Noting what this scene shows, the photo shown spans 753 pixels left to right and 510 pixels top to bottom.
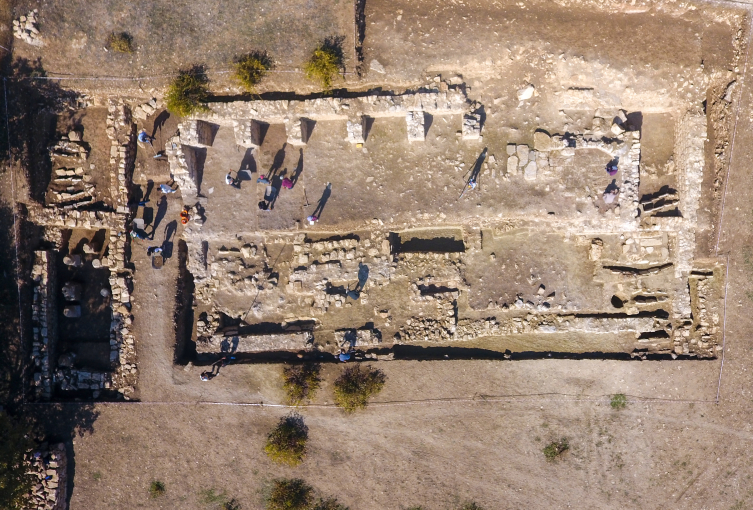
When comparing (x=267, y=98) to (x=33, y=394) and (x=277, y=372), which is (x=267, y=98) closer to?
(x=277, y=372)

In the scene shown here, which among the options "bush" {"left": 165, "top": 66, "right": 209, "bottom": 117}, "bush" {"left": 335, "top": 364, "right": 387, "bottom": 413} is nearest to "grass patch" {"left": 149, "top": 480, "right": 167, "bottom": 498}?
"bush" {"left": 335, "top": 364, "right": 387, "bottom": 413}

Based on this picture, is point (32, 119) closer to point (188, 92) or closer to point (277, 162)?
point (188, 92)

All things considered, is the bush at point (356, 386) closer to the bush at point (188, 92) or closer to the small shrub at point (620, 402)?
the small shrub at point (620, 402)

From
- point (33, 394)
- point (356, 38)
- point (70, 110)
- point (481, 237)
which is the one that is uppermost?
point (356, 38)

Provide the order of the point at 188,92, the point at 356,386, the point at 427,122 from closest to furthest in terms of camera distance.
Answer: the point at 188,92 < the point at 427,122 < the point at 356,386

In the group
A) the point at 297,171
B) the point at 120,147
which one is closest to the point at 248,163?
the point at 297,171

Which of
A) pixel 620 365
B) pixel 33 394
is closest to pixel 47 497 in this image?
pixel 33 394
